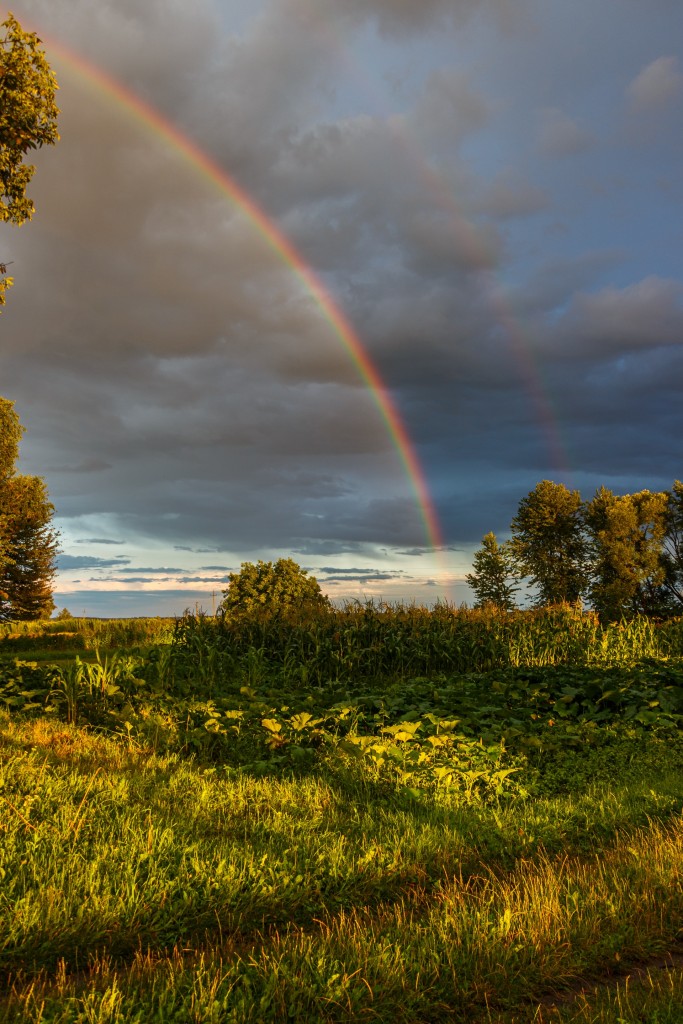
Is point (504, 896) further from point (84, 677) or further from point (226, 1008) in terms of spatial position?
point (84, 677)

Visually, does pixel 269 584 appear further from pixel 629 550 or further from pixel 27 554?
pixel 629 550

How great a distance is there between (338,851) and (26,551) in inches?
1677

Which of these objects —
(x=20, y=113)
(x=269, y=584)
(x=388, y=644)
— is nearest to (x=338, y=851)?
(x=388, y=644)

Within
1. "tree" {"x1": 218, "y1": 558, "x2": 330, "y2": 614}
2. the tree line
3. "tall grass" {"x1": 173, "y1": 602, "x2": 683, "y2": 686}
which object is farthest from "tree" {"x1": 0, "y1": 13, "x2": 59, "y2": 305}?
the tree line

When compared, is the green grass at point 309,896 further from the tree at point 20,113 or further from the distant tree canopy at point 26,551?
the distant tree canopy at point 26,551

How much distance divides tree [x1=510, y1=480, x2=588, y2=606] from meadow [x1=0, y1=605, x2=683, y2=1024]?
44014 mm

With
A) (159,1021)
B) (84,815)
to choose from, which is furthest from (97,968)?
(84,815)

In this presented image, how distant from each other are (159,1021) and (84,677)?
844cm

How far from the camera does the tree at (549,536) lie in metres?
55.0

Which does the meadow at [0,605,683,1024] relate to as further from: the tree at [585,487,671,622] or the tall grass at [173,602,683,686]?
the tree at [585,487,671,622]

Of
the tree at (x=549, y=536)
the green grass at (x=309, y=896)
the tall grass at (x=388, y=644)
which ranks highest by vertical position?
the tree at (x=549, y=536)

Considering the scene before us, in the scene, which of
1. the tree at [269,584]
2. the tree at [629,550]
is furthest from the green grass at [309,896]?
the tree at [629,550]

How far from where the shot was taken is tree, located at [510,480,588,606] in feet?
181

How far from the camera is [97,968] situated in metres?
3.94
